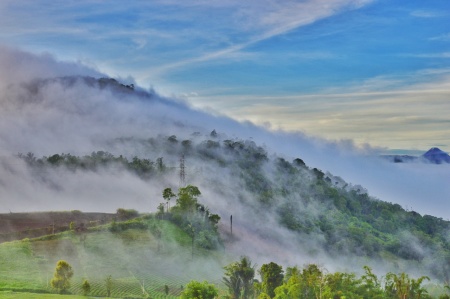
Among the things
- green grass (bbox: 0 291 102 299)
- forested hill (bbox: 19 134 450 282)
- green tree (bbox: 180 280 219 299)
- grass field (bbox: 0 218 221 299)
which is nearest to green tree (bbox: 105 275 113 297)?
grass field (bbox: 0 218 221 299)

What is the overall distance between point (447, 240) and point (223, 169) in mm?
79984

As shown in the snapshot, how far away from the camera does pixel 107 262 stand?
315ft

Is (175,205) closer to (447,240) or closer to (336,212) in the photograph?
(336,212)

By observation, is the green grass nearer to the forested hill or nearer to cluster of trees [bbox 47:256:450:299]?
cluster of trees [bbox 47:256:450:299]

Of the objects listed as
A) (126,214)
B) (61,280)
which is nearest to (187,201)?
(126,214)

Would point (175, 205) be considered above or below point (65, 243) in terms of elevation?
above

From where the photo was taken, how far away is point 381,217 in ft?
641

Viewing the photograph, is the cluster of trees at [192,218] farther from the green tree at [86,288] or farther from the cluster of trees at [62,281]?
the green tree at [86,288]

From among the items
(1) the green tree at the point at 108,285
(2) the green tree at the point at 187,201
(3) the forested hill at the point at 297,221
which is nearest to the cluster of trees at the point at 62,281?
(1) the green tree at the point at 108,285

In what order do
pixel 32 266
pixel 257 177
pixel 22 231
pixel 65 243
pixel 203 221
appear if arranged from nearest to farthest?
pixel 32 266 < pixel 65 243 < pixel 22 231 < pixel 203 221 < pixel 257 177

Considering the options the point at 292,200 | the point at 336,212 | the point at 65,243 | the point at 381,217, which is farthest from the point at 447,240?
the point at 65,243

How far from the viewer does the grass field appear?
81625 mm

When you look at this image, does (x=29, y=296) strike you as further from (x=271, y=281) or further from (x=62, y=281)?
(x=271, y=281)

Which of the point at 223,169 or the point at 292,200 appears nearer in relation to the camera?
the point at 292,200
